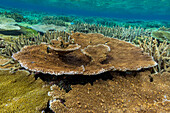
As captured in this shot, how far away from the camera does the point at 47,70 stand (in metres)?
1.70

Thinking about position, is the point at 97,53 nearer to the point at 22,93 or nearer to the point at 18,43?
the point at 22,93

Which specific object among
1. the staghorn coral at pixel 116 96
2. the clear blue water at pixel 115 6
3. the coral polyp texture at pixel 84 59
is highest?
the clear blue water at pixel 115 6

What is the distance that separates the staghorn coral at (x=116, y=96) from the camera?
153cm

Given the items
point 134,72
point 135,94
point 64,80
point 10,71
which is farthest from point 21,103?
point 134,72

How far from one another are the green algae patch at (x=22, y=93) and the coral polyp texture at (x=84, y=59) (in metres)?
0.38

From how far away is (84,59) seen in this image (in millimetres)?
2557

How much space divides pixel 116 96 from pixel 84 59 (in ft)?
3.89

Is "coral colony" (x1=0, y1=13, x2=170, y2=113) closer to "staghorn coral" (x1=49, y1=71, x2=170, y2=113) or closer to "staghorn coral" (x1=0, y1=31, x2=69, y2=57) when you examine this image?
"staghorn coral" (x1=49, y1=71, x2=170, y2=113)

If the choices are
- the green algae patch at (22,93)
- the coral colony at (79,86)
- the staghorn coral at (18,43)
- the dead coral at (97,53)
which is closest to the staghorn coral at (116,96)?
the coral colony at (79,86)

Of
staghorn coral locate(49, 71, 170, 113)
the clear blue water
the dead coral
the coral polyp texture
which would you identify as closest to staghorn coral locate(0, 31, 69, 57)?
the coral polyp texture

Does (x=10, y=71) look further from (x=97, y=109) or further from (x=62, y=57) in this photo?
(x=97, y=109)

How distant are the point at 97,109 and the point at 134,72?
127 cm

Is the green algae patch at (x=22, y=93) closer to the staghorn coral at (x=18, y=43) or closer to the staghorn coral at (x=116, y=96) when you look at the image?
the staghorn coral at (x=116, y=96)

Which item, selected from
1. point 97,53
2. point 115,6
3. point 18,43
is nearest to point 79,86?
point 97,53
